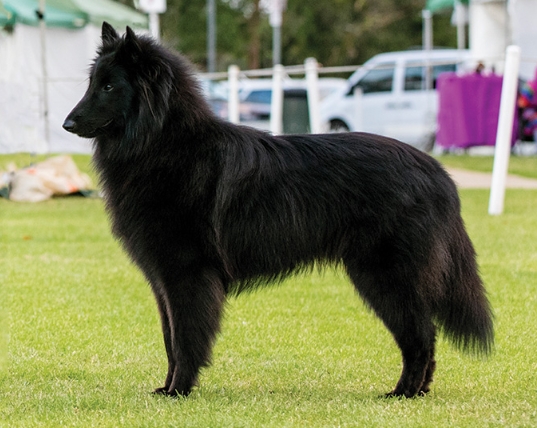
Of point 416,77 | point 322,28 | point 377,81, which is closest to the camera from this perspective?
point 416,77

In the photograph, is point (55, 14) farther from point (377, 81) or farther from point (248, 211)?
point (248, 211)

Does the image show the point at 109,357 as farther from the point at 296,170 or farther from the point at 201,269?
the point at 296,170

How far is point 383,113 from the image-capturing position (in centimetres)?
2033

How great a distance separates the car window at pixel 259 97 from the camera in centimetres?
2708

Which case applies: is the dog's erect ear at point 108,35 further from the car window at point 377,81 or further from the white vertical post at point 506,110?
the car window at point 377,81

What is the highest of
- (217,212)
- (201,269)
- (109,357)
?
(217,212)

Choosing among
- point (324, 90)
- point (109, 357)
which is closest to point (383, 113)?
point (324, 90)

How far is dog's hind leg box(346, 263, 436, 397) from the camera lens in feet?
13.5

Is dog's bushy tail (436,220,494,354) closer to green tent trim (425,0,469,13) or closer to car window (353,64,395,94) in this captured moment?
green tent trim (425,0,469,13)

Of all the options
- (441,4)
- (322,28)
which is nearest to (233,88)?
(441,4)

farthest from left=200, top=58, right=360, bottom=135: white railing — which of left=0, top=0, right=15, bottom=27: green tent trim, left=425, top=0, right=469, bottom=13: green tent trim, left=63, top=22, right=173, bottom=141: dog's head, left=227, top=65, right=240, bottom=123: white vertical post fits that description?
left=63, top=22, right=173, bottom=141: dog's head

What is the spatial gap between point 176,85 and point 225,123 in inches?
12.5

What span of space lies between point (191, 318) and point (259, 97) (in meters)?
23.5

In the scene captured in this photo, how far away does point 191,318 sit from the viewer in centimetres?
414
